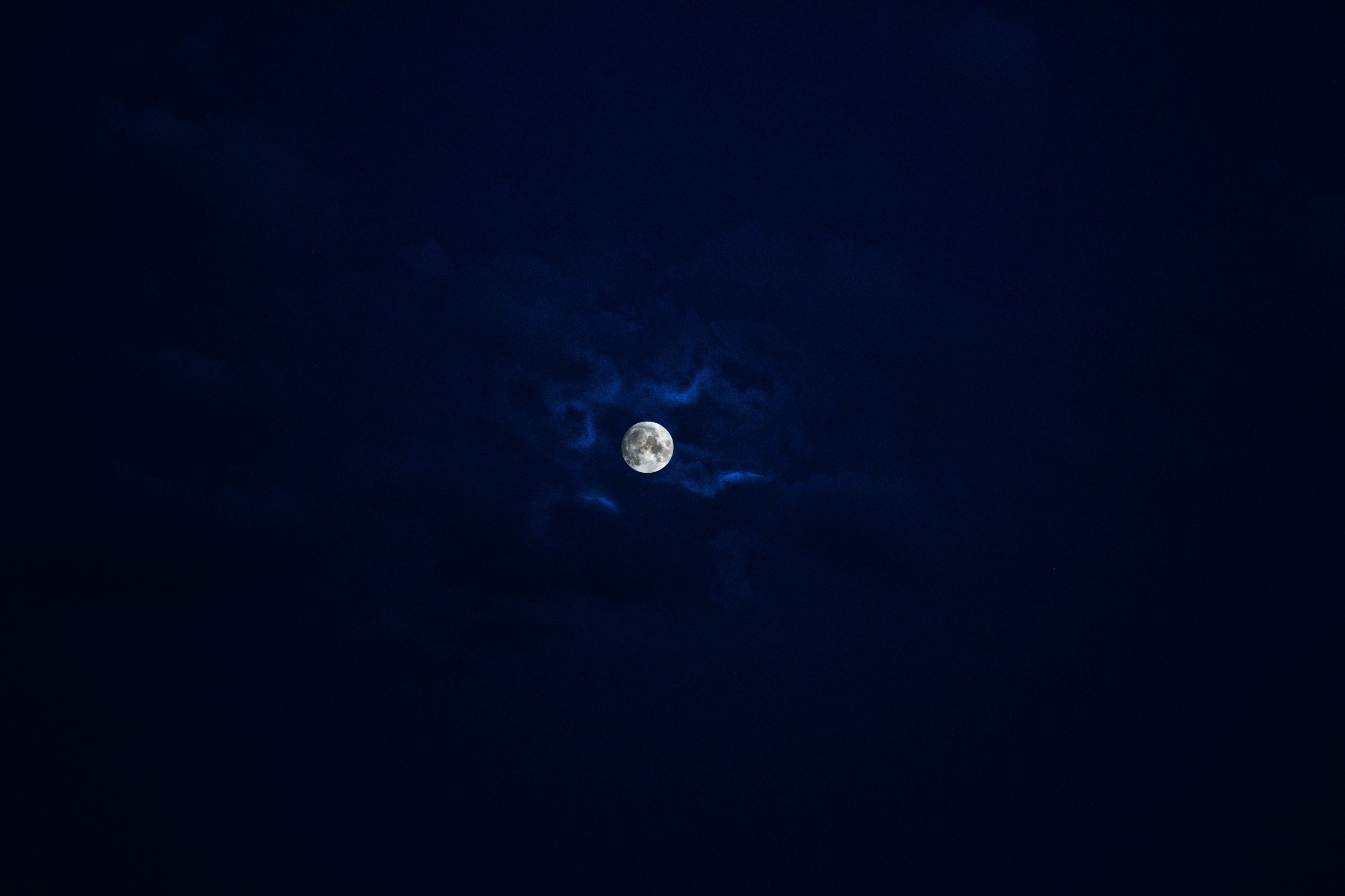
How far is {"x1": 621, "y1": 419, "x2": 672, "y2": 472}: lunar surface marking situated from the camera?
91.2ft

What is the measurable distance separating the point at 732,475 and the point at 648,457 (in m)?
3.35

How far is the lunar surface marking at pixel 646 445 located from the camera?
2781 cm

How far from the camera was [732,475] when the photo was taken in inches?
1152

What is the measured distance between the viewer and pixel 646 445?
27797 millimetres

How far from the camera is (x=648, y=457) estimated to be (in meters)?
27.9
